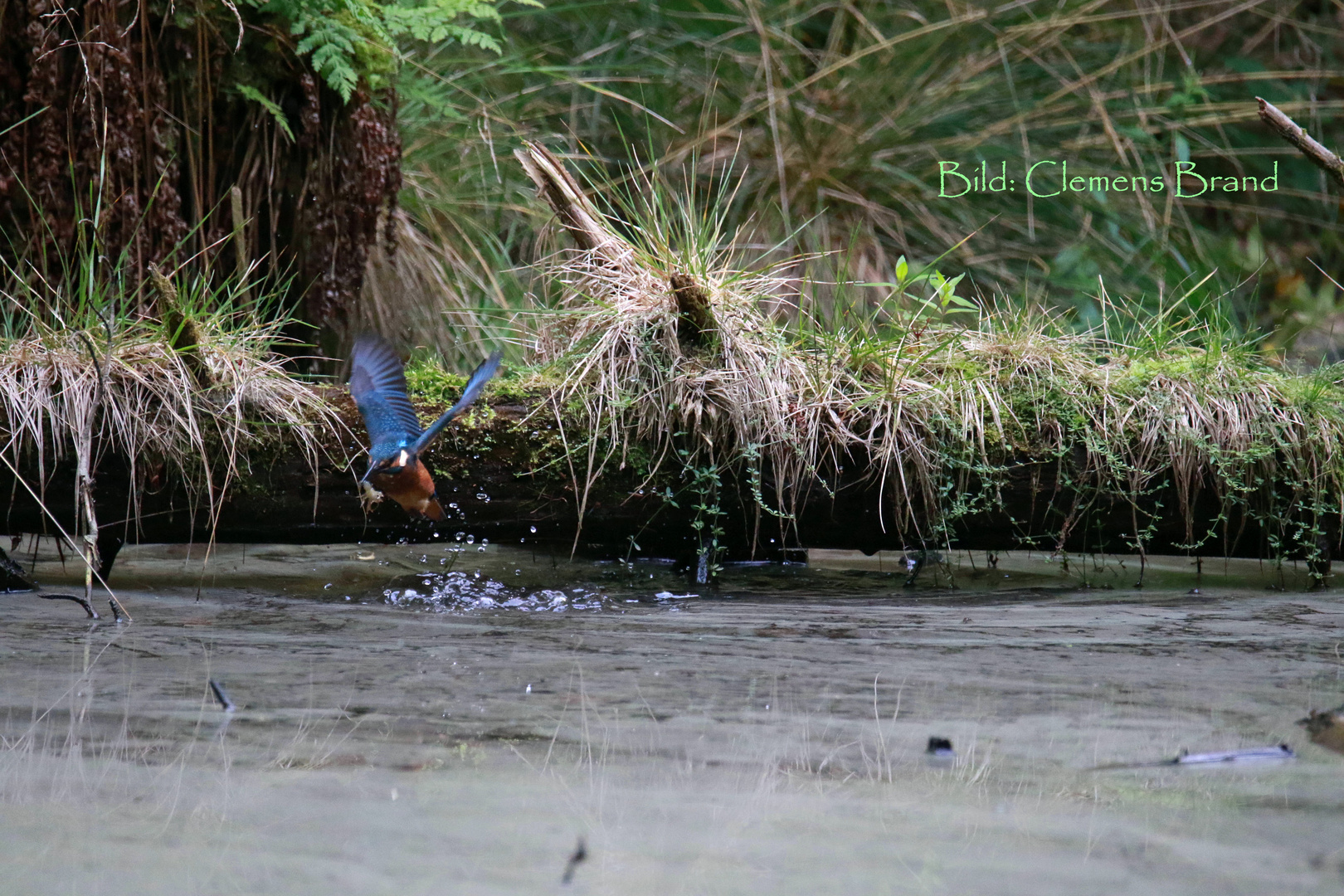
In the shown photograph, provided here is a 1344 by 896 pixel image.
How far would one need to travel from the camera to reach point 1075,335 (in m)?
3.55

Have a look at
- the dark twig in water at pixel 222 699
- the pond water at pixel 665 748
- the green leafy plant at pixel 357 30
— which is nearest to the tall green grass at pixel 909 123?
the green leafy plant at pixel 357 30

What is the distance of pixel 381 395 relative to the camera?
3010mm

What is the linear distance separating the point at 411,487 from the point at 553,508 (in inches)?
18.6

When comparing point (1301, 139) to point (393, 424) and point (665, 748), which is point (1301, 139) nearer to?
point (665, 748)

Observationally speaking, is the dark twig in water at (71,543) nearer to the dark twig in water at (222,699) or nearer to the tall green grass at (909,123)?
the dark twig in water at (222,699)

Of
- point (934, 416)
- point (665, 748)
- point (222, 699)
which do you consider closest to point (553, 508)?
point (934, 416)

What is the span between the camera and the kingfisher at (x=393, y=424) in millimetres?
2848

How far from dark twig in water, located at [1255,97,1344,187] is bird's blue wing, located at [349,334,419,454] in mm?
2179

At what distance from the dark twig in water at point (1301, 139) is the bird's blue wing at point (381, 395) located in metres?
2.18

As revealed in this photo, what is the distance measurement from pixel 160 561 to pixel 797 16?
461 centimetres

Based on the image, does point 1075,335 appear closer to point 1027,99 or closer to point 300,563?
point 300,563

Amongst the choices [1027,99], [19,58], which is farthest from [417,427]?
[1027,99]

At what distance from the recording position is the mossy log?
10.4 feet

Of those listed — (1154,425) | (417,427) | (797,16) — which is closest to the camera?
(417,427)
